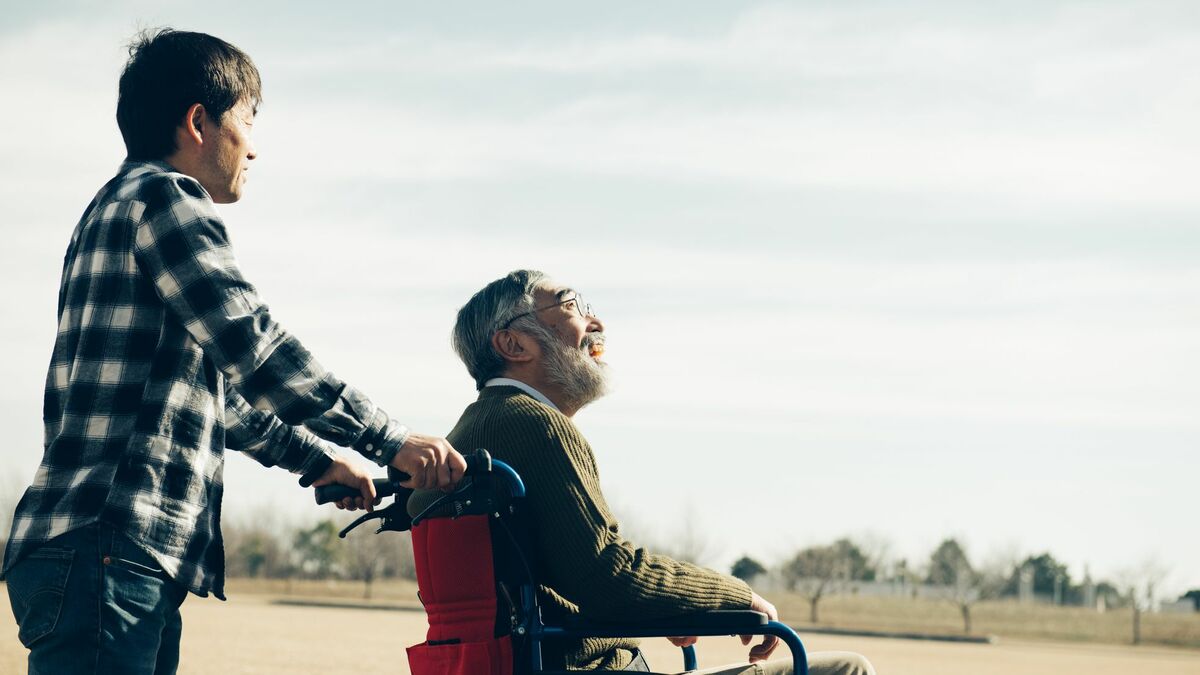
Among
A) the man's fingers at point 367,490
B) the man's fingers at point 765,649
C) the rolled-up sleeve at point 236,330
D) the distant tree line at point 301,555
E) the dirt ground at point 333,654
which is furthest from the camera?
the distant tree line at point 301,555

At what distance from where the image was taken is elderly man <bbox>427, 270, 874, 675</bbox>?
283cm

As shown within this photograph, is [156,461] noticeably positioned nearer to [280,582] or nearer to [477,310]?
[477,310]

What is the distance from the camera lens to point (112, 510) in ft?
7.53

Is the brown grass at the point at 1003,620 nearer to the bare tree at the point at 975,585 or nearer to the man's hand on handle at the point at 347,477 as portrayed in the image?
the bare tree at the point at 975,585

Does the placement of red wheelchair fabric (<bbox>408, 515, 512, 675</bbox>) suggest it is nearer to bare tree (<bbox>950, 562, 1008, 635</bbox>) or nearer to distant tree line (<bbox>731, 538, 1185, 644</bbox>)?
distant tree line (<bbox>731, 538, 1185, 644</bbox>)

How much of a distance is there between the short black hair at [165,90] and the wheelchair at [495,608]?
817 millimetres

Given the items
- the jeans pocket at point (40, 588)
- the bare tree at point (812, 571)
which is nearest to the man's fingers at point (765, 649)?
the jeans pocket at point (40, 588)

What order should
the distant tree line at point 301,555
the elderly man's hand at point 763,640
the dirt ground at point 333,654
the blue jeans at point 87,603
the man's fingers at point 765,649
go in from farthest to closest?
the distant tree line at point 301,555, the dirt ground at point 333,654, the man's fingers at point 765,649, the elderly man's hand at point 763,640, the blue jeans at point 87,603

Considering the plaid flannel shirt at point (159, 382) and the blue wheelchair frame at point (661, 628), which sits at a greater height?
the plaid flannel shirt at point (159, 382)

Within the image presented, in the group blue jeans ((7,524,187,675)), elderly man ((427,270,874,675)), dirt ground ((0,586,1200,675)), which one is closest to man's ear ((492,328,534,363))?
elderly man ((427,270,874,675))

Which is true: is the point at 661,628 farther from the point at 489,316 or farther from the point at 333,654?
the point at 333,654

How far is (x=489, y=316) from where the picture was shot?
3482 millimetres

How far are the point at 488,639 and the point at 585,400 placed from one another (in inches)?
31.0

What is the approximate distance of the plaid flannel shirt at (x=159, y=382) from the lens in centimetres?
231
